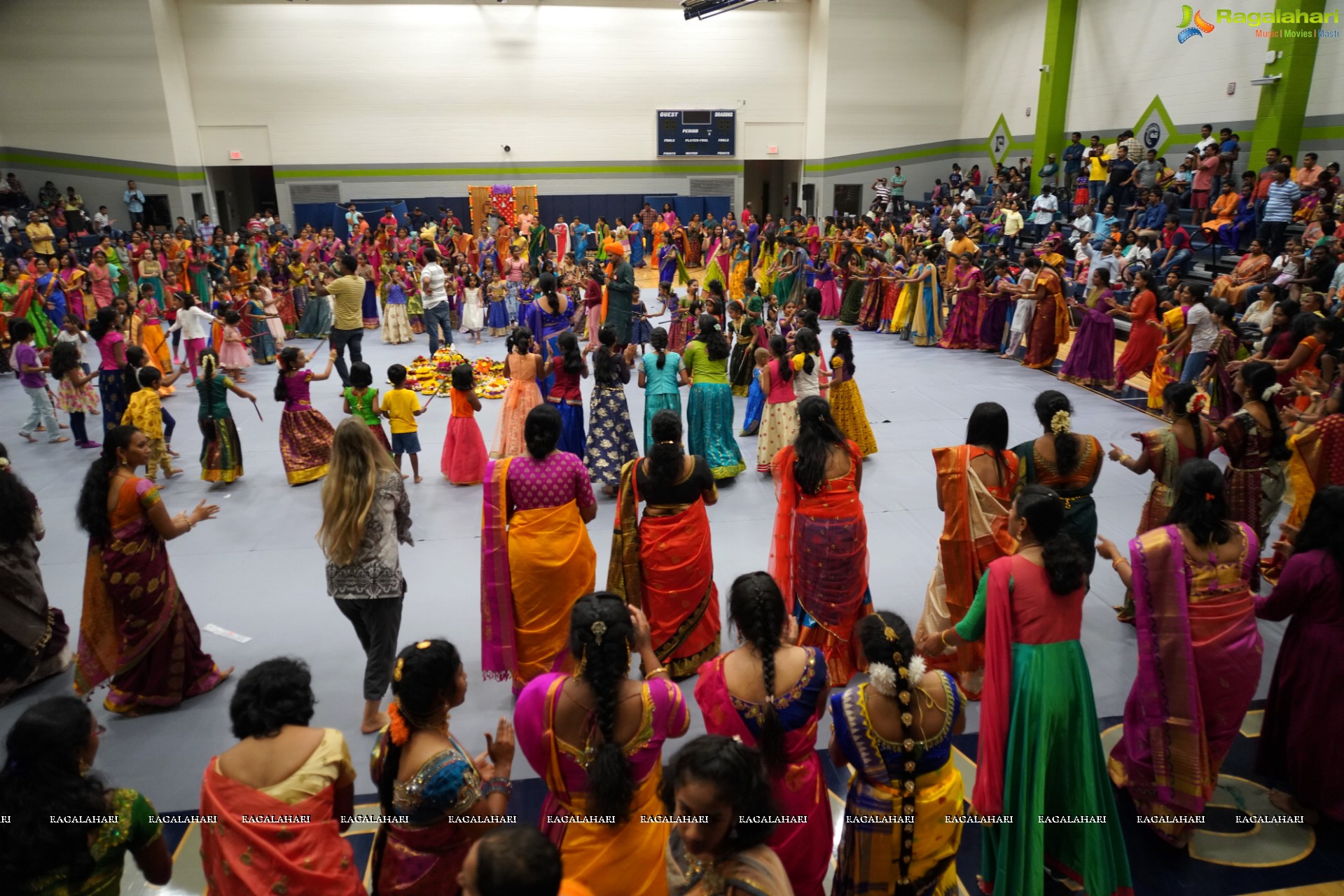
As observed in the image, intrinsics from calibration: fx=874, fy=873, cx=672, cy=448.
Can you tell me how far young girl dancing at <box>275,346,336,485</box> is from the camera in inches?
259

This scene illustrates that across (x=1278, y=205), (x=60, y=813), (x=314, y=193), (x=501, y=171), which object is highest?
(x=501, y=171)

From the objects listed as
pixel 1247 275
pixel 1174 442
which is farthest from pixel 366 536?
pixel 1247 275

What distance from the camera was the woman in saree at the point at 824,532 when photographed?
153 inches

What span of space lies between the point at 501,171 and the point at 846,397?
56.4 ft

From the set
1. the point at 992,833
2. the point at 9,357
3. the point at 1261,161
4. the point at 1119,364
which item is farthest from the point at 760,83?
the point at 992,833

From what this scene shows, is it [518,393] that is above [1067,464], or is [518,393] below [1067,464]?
below

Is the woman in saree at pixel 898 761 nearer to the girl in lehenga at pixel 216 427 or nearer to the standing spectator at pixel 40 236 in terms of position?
the girl in lehenga at pixel 216 427

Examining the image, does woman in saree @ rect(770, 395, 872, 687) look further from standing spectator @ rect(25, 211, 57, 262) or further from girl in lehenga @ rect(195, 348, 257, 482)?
standing spectator @ rect(25, 211, 57, 262)

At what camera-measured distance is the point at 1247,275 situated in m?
9.98

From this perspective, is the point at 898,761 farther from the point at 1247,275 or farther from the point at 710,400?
the point at 1247,275

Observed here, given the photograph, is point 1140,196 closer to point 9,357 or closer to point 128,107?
point 9,357

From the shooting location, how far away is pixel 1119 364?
9.16 m

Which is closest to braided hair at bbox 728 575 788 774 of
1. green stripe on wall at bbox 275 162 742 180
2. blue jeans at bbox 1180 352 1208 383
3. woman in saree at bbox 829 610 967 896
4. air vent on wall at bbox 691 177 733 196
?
woman in saree at bbox 829 610 967 896

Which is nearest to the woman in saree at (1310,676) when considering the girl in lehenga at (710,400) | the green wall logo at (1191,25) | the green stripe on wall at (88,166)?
the girl in lehenga at (710,400)
